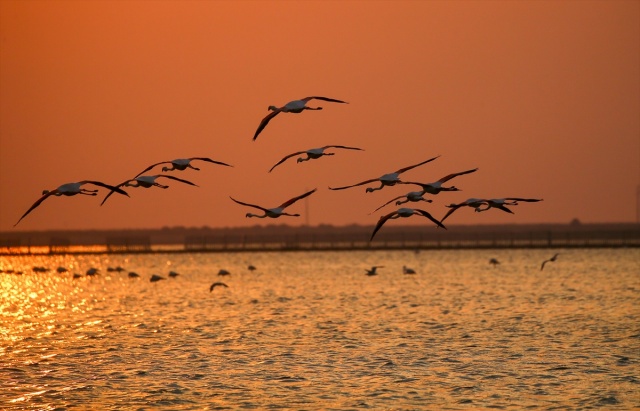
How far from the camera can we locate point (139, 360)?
180ft

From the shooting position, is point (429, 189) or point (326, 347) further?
point (326, 347)

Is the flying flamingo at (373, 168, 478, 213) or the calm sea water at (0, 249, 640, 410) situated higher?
the flying flamingo at (373, 168, 478, 213)

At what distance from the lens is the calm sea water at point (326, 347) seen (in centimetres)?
4403

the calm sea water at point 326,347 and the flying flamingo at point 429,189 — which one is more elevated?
the flying flamingo at point 429,189

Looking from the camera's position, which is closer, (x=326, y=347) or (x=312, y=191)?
(x=312, y=191)

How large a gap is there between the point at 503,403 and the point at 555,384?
476 centimetres

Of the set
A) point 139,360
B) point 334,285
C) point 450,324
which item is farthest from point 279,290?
point 139,360

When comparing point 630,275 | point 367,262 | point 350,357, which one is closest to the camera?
point 350,357

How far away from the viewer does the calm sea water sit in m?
44.0

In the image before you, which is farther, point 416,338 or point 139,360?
point 416,338

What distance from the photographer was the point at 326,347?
58625mm

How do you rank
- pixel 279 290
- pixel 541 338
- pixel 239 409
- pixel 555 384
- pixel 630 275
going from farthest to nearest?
1. pixel 630 275
2. pixel 279 290
3. pixel 541 338
4. pixel 555 384
5. pixel 239 409

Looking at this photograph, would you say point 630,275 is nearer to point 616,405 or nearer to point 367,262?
point 367,262

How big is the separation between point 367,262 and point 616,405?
456 ft
